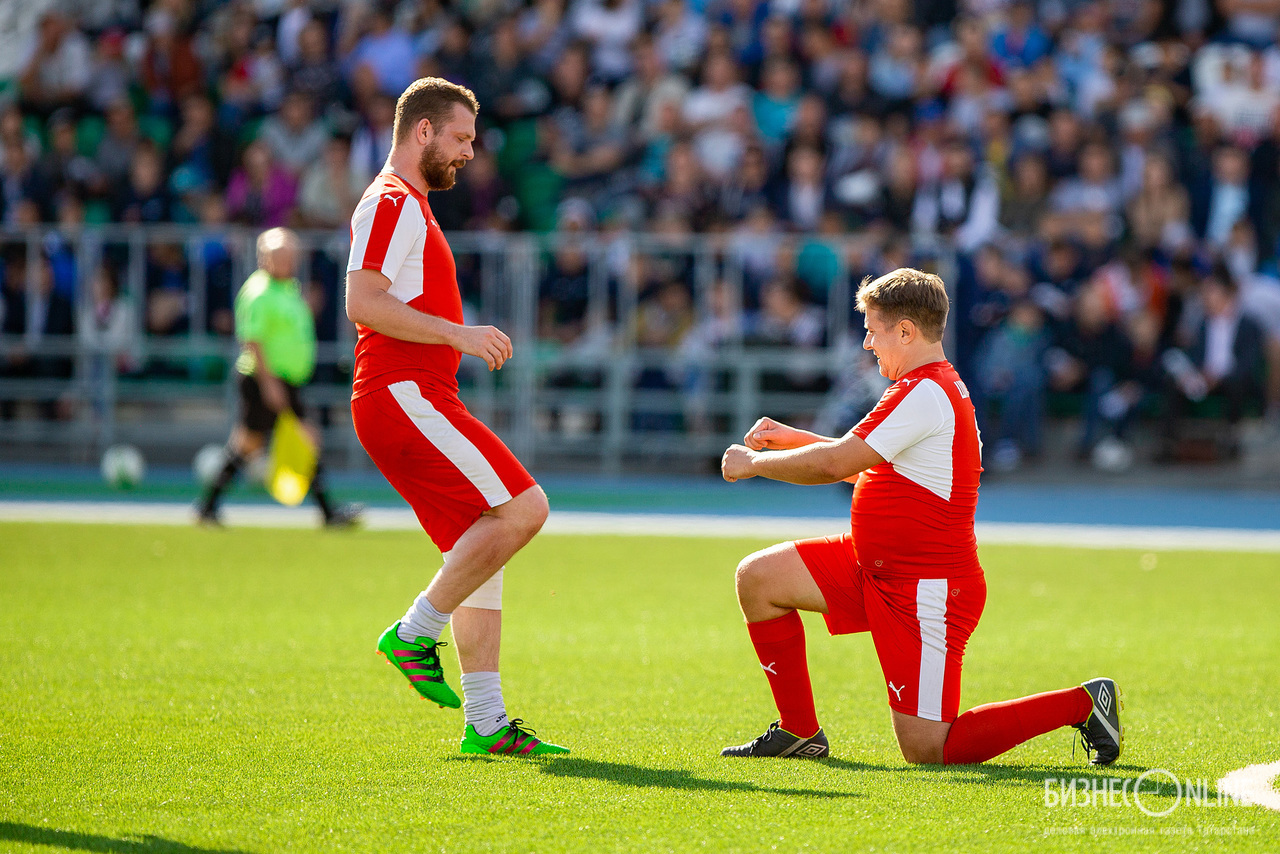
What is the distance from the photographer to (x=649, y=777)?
4348 mm

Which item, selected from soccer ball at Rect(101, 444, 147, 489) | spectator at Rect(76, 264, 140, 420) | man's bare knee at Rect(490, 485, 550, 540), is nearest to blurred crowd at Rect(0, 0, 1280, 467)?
spectator at Rect(76, 264, 140, 420)

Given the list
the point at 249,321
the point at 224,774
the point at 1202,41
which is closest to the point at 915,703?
the point at 224,774

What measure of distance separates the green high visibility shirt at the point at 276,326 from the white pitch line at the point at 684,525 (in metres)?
1.36

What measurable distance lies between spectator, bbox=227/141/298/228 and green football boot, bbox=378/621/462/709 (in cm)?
1341

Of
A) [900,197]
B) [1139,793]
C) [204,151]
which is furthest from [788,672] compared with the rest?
[204,151]

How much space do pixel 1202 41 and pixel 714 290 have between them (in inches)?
303

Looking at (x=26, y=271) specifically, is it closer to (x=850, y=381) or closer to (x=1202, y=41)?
(x=850, y=381)

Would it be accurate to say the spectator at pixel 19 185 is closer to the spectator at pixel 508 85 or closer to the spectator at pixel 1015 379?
the spectator at pixel 508 85

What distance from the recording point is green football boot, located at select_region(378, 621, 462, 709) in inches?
181

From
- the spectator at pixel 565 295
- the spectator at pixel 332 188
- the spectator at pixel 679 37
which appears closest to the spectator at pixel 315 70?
the spectator at pixel 332 188

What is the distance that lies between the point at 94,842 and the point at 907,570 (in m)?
2.49

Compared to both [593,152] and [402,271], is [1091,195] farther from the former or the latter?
[402,271]

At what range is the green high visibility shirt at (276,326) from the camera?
35.8 feet

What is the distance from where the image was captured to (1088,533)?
11672mm
